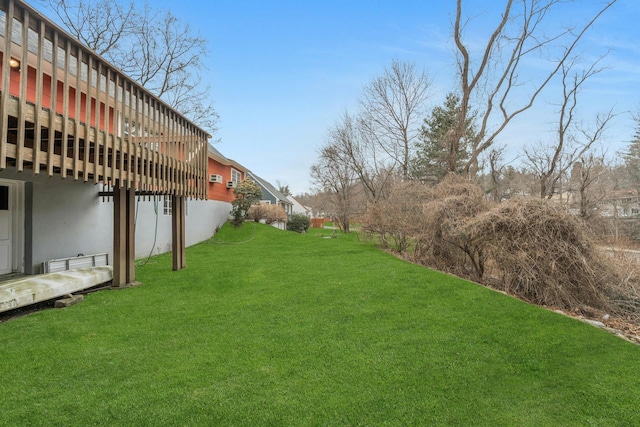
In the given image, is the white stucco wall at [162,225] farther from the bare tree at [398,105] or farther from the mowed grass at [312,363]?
the bare tree at [398,105]

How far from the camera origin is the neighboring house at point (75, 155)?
320 cm

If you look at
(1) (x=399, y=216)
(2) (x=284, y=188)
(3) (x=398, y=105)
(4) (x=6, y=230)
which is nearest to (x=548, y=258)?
(1) (x=399, y=216)

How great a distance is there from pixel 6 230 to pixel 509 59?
53.7ft

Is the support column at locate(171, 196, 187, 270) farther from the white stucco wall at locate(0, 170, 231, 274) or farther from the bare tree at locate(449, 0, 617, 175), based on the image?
the bare tree at locate(449, 0, 617, 175)

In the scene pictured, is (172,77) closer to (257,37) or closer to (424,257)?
(257,37)

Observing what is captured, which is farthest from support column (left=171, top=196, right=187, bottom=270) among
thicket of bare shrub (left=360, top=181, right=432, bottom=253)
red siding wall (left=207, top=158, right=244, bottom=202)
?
red siding wall (left=207, top=158, right=244, bottom=202)

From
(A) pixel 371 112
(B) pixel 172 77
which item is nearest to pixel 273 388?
(B) pixel 172 77

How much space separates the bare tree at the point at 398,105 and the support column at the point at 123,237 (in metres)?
16.1

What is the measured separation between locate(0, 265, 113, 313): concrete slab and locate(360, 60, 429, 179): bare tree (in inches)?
656

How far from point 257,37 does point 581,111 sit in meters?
16.4

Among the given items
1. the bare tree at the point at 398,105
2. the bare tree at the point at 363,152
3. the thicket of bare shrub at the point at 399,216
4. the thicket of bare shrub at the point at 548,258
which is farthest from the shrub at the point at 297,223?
the thicket of bare shrub at the point at 548,258

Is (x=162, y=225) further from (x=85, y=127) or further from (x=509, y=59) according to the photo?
(x=509, y=59)

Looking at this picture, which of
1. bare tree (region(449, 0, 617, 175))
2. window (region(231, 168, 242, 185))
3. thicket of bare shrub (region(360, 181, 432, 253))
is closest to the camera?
thicket of bare shrub (region(360, 181, 432, 253))

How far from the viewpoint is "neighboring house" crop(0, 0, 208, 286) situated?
3.20 meters
